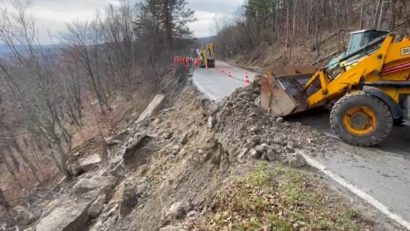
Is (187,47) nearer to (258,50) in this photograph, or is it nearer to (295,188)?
(258,50)

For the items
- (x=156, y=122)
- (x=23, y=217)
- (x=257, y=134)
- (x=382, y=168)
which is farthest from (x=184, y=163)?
(x=23, y=217)

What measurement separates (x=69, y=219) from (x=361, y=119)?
7.38 metres

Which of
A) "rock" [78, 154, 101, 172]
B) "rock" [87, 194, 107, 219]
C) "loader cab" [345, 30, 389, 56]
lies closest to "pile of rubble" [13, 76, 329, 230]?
"rock" [87, 194, 107, 219]

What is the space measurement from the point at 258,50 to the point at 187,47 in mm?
7892

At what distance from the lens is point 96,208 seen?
850 centimetres

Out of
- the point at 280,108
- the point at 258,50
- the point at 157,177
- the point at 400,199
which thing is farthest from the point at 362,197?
the point at 258,50

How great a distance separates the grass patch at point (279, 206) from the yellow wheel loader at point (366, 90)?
2.09 meters

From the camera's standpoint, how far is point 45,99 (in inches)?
727

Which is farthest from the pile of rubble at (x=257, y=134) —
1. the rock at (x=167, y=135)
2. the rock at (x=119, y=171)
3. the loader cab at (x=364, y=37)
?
the rock at (x=119, y=171)

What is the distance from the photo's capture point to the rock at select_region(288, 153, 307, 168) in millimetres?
4949

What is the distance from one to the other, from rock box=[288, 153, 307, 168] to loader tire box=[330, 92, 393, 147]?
1569 mm

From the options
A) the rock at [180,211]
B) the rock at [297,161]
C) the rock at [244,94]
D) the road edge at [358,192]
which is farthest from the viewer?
the rock at [244,94]

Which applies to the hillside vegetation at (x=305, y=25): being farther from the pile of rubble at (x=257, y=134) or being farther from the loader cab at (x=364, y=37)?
the pile of rubble at (x=257, y=134)

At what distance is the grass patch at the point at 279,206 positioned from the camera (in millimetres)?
3562
